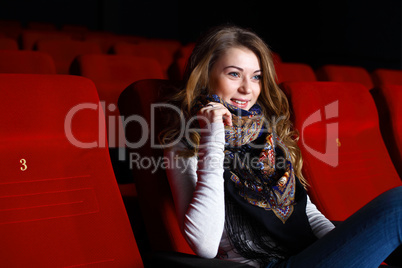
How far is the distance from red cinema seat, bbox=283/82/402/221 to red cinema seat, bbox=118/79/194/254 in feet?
1.26

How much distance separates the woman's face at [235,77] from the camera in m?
0.90

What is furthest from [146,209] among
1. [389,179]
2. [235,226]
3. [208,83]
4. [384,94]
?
[384,94]

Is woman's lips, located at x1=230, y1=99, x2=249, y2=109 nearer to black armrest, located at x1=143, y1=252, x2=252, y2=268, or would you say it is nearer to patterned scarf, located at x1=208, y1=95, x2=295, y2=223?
patterned scarf, located at x1=208, y1=95, x2=295, y2=223

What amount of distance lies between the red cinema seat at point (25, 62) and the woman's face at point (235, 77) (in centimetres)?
80

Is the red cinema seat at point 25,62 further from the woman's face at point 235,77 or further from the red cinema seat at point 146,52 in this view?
the red cinema seat at point 146,52

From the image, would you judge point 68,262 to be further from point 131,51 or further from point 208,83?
point 131,51

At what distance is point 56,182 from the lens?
807mm

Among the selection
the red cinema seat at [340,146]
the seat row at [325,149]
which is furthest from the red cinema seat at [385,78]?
the red cinema seat at [340,146]

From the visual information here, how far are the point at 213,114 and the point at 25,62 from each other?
3.06 feet

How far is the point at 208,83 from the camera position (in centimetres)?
92

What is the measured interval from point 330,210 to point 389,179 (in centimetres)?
26

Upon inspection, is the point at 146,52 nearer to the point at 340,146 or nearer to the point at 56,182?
the point at 340,146

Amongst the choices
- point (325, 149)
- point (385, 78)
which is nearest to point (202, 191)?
point (325, 149)

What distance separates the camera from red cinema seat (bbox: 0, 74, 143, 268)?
75cm
